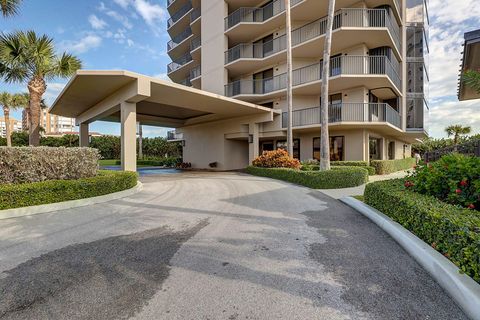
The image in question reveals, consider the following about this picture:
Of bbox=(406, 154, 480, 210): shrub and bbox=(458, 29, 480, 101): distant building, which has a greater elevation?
bbox=(458, 29, 480, 101): distant building

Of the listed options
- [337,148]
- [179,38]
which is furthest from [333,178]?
[179,38]

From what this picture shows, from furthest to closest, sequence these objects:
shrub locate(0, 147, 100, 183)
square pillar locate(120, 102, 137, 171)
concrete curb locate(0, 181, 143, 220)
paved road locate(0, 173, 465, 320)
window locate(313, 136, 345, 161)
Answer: window locate(313, 136, 345, 161), square pillar locate(120, 102, 137, 171), shrub locate(0, 147, 100, 183), concrete curb locate(0, 181, 143, 220), paved road locate(0, 173, 465, 320)

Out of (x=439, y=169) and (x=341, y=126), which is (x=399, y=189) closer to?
(x=439, y=169)

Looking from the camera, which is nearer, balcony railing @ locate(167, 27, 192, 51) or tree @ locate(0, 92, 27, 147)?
tree @ locate(0, 92, 27, 147)

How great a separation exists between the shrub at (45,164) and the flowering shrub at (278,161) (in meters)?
9.67

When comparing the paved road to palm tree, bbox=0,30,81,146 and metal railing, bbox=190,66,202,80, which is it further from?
metal railing, bbox=190,66,202,80

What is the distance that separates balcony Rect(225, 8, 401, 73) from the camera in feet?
50.1

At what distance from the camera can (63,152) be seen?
759 centimetres

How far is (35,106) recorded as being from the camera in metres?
12.4

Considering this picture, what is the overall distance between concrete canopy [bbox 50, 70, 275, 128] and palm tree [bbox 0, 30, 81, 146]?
1225 mm

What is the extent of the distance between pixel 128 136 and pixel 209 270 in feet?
30.0

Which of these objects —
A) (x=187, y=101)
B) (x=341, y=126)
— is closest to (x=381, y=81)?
(x=341, y=126)

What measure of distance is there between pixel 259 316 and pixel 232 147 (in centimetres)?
2051

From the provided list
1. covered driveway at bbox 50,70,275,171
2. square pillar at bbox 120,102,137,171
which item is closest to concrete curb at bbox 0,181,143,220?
square pillar at bbox 120,102,137,171
